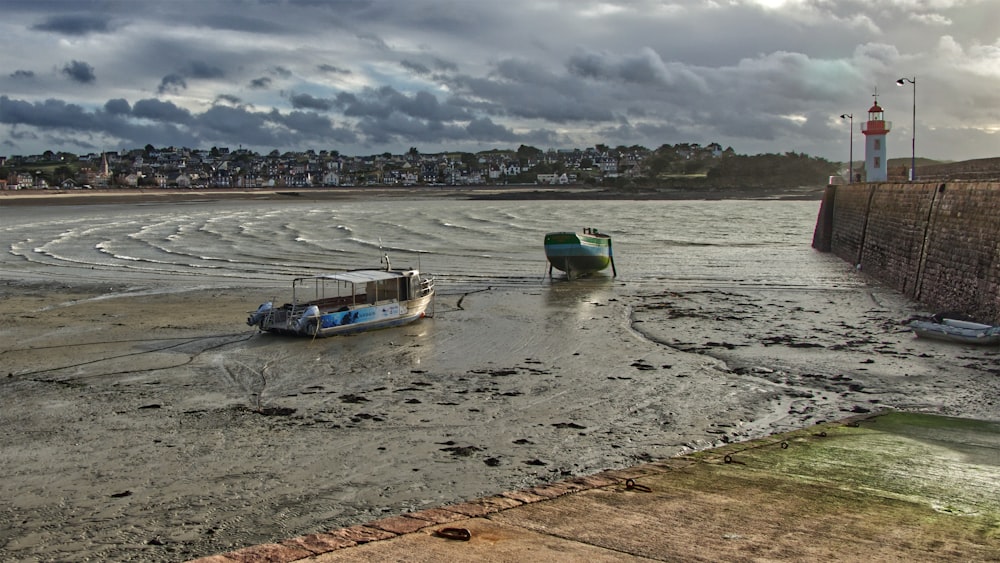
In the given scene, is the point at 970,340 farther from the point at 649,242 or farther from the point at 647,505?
the point at 649,242

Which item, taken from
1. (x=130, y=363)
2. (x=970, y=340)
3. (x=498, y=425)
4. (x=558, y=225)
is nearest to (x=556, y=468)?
(x=498, y=425)

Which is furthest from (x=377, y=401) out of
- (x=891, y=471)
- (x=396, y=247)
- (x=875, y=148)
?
(x=875, y=148)

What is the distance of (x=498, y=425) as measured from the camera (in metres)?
12.6

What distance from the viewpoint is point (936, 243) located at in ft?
80.2

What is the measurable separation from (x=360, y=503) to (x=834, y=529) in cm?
474

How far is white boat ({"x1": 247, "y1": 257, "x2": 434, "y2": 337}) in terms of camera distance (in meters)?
19.5

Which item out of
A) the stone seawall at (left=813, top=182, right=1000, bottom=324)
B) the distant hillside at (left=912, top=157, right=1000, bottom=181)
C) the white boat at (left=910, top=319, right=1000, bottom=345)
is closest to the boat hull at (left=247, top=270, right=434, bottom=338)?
the white boat at (left=910, top=319, right=1000, bottom=345)

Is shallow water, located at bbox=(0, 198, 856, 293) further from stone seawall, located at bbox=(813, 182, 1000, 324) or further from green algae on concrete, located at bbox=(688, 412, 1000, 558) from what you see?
green algae on concrete, located at bbox=(688, 412, 1000, 558)

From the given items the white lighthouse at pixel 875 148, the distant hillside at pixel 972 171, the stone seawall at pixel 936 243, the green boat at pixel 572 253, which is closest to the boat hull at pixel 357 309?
the green boat at pixel 572 253

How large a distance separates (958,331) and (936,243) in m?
6.83

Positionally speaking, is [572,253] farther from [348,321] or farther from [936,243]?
[348,321]

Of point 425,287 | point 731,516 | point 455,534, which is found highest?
point 425,287

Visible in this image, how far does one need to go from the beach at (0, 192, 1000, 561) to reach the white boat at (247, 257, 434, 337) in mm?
497

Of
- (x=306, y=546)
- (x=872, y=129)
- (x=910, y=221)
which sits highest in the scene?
(x=872, y=129)
